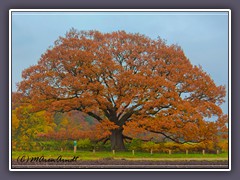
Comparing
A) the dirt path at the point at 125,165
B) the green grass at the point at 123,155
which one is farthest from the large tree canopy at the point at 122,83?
the dirt path at the point at 125,165

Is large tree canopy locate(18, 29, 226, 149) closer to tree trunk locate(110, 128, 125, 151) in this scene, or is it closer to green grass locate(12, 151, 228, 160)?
tree trunk locate(110, 128, 125, 151)

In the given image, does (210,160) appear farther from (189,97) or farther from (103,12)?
(103,12)

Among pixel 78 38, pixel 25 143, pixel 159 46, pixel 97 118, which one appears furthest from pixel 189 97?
pixel 25 143

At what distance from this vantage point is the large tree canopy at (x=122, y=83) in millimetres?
11211

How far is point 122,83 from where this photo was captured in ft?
37.0

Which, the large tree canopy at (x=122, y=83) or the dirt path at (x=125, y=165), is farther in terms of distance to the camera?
the large tree canopy at (x=122, y=83)

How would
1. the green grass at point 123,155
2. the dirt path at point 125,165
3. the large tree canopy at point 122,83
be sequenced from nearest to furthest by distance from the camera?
the dirt path at point 125,165 → the green grass at point 123,155 → the large tree canopy at point 122,83

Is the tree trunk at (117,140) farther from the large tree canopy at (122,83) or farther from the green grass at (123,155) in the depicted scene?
the green grass at (123,155)

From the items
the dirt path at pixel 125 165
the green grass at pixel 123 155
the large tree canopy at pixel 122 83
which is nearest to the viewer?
the dirt path at pixel 125 165

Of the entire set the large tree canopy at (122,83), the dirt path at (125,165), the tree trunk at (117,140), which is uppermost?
the large tree canopy at (122,83)

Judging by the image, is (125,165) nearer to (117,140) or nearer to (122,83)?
(117,140)


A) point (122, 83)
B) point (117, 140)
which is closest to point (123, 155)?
point (117, 140)

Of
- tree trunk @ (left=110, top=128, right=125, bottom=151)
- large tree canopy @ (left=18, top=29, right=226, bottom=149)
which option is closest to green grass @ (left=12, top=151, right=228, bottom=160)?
tree trunk @ (left=110, top=128, right=125, bottom=151)
